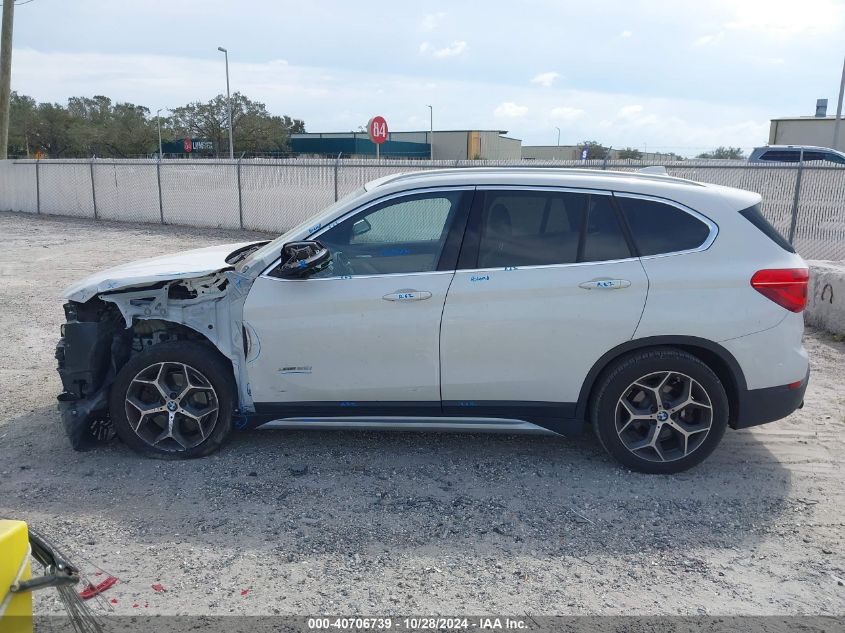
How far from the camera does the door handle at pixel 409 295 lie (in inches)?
169

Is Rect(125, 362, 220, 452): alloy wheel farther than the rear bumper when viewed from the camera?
Yes

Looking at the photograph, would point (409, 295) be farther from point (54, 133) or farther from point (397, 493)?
point (54, 133)

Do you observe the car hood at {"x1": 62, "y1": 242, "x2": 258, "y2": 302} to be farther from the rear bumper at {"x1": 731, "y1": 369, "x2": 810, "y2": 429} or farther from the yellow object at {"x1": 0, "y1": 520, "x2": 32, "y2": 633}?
the rear bumper at {"x1": 731, "y1": 369, "x2": 810, "y2": 429}

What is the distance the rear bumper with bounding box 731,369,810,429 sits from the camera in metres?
4.34

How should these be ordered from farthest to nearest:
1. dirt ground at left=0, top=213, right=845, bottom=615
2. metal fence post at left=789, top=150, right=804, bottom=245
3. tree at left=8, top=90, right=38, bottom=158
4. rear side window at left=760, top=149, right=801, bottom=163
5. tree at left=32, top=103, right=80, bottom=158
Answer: tree at left=32, top=103, right=80, bottom=158, tree at left=8, top=90, right=38, bottom=158, rear side window at left=760, top=149, right=801, bottom=163, metal fence post at left=789, top=150, right=804, bottom=245, dirt ground at left=0, top=213, right=845, bottom=615

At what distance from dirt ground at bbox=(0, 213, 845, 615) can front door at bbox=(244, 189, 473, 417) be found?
476 millimetres

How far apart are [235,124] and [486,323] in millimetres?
54665

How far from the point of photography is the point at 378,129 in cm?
2116

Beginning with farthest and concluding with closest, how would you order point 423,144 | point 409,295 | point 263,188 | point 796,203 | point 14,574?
point 423,144 < point 263,188 < point 796,203 < point 409,295 < point 14,574

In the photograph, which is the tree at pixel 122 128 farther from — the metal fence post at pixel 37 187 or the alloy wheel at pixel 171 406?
the alloy wheel at pixel 171 406

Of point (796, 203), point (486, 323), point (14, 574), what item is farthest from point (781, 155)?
point (14, 574)

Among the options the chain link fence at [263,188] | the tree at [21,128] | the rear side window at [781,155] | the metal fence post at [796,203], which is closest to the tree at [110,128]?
the tree at [21,128]

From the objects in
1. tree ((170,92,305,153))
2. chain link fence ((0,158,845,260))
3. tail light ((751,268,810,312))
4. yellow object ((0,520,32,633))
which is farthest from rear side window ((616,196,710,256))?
Answer: tree ((170,92,305,153))

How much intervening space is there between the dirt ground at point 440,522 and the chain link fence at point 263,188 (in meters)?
5.31
